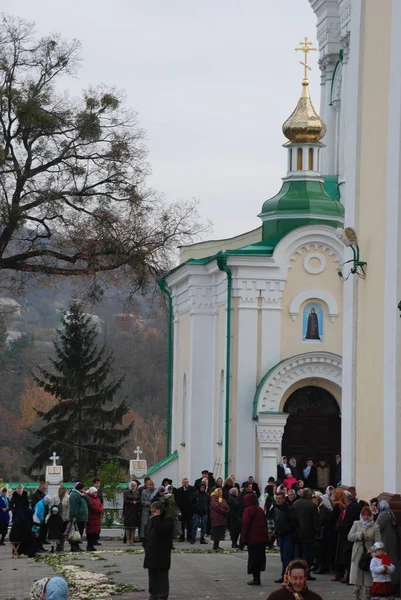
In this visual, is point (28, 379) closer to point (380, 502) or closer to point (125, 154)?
point (125, 154)

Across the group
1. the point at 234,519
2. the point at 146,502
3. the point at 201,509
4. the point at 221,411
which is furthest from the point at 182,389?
the point at 234,519

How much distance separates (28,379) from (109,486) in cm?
4749

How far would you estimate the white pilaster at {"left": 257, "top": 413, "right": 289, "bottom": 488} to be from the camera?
31578 millimetres

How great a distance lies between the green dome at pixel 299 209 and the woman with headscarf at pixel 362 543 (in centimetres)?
1774

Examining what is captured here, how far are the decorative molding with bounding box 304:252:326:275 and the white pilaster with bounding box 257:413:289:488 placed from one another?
3.30m

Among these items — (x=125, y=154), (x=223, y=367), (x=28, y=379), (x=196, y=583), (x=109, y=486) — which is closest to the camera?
(x=196, y=583)

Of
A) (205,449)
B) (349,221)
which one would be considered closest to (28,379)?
(205,449)

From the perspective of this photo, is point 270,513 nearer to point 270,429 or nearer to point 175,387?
point 270,429

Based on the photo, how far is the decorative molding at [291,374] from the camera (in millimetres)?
31781

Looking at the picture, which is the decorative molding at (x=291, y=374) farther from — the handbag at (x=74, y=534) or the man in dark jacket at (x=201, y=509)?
the handbag at (x=74, y=534)

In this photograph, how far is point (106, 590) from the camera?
1677cm

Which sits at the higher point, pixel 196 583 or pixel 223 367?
pixel 223 367

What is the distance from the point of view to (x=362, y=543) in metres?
15.7

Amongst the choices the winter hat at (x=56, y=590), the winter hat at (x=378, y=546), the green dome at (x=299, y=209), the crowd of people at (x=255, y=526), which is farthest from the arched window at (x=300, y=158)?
the winter hat at (x=56, y=590)
